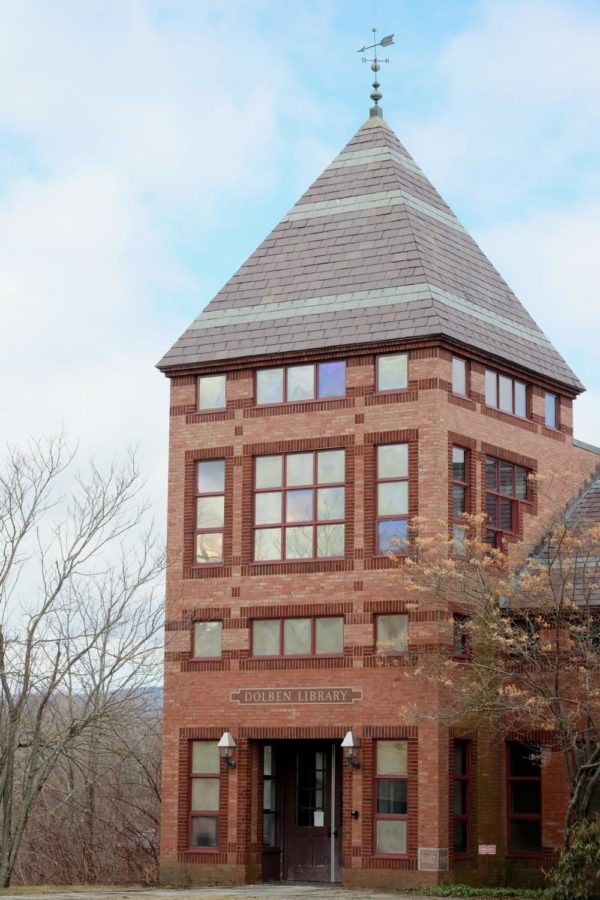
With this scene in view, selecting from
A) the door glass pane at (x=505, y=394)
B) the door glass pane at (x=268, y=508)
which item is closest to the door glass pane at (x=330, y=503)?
the door glass pane at (x=268, y=508)

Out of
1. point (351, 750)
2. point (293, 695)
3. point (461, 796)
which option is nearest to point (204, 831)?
point (293, 695)

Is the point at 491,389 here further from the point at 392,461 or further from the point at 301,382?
the point at 301,382

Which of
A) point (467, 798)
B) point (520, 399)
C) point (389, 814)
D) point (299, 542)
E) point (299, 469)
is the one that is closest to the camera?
point (389, 814)

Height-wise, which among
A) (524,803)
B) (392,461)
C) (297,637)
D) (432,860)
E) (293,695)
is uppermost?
(392,461)

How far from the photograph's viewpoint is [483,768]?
33188 mm

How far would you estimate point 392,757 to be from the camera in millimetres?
32000

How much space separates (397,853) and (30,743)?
843 cm

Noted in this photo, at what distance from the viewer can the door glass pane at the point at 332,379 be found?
34031 mm

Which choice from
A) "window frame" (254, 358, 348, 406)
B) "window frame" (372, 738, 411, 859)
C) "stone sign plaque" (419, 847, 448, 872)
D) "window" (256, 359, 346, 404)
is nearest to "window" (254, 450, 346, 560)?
"window frame" (254, 358, 348, 406)

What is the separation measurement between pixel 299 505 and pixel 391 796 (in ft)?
21.9

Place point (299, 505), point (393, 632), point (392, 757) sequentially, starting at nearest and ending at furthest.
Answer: point (392, 757) → point (393, 632) → point (299, 505)

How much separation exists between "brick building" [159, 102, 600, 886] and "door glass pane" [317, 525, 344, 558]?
0.14 ft

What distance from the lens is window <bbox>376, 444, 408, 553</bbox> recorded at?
32.8 meters

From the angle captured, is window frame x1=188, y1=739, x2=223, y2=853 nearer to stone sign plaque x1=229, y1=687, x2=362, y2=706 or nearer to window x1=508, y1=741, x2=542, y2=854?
stone sign plaque x1=229, y1=687, x2=362, y2=706
